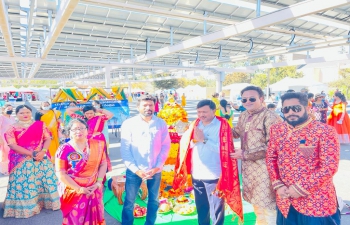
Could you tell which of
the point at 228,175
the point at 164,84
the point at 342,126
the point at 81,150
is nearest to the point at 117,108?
the point at 81,150

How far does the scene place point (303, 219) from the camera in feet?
6.48

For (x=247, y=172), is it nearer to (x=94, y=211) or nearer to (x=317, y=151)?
(x=317, y=151)

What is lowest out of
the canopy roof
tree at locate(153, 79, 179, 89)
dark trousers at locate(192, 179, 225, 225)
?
dark trousers at locate(192, 179, 225, 225)

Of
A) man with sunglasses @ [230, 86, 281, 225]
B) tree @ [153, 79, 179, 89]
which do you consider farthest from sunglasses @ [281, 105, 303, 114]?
tree @ [153, 79, 179, 89]

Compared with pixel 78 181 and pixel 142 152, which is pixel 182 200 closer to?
pixel 142 152

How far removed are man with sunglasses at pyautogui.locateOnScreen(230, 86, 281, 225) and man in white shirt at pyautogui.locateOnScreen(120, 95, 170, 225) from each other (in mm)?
817

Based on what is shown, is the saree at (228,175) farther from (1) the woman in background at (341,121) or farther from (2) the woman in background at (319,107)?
(1) the woman in background at (341,121)

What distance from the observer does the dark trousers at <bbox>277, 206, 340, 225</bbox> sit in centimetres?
191

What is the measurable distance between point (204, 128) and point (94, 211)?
1.30 metres

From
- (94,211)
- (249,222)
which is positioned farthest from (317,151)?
(94,211)

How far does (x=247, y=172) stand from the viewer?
2.47 meters

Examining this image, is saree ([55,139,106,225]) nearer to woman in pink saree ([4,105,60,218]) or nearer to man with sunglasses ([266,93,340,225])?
woman in pink saree ([4,105,60,218])

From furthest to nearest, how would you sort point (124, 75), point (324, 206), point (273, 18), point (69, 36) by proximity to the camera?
point (124, 75) → point (69, 36) → point (273, 18) → point (324, 206)

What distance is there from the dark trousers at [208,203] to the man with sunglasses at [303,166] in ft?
2.11
